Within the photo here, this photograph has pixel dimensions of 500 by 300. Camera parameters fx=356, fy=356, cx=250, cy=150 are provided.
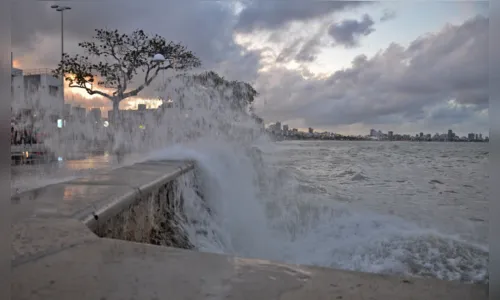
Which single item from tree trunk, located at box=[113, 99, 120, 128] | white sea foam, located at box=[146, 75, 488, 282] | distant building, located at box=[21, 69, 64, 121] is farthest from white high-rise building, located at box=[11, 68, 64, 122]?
white sea foam, located at box=[146, 75, 488, 282]

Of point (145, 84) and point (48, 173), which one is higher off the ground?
point (145, 84)

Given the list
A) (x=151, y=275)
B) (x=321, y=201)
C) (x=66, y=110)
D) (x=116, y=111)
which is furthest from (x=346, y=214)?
(x=66, y=110)

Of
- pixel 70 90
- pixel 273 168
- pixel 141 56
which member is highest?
pixel 141 56

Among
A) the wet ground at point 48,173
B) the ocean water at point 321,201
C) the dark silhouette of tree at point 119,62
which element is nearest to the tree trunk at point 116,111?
the dark silhouette of tree at point 119,62

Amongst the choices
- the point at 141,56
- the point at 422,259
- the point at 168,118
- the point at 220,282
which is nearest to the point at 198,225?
the point at 422,259

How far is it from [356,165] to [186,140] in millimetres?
3405

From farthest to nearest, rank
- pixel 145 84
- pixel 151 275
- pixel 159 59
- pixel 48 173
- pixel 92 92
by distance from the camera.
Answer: pixel 92 92, pixel 145 84, pixel 159 59, pixel 48 173, pixel 151 275

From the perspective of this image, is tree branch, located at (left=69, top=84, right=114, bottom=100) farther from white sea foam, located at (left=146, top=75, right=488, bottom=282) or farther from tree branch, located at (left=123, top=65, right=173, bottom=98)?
white sea foam, located at (left=146, top=75, right=488, bottom=282)

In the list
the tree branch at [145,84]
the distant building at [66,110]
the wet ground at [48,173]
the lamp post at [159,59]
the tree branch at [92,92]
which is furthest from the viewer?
the tree branch at [92,92]

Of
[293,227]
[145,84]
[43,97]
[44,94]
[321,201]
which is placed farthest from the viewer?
[145,84]

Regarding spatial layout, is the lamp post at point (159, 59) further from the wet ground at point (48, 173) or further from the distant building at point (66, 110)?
the wet ground at point (48, 173)

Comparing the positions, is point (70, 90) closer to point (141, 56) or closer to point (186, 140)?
point (141, 56)

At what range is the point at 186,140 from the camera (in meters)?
6.52

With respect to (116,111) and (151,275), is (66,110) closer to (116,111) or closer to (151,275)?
(116,111)
